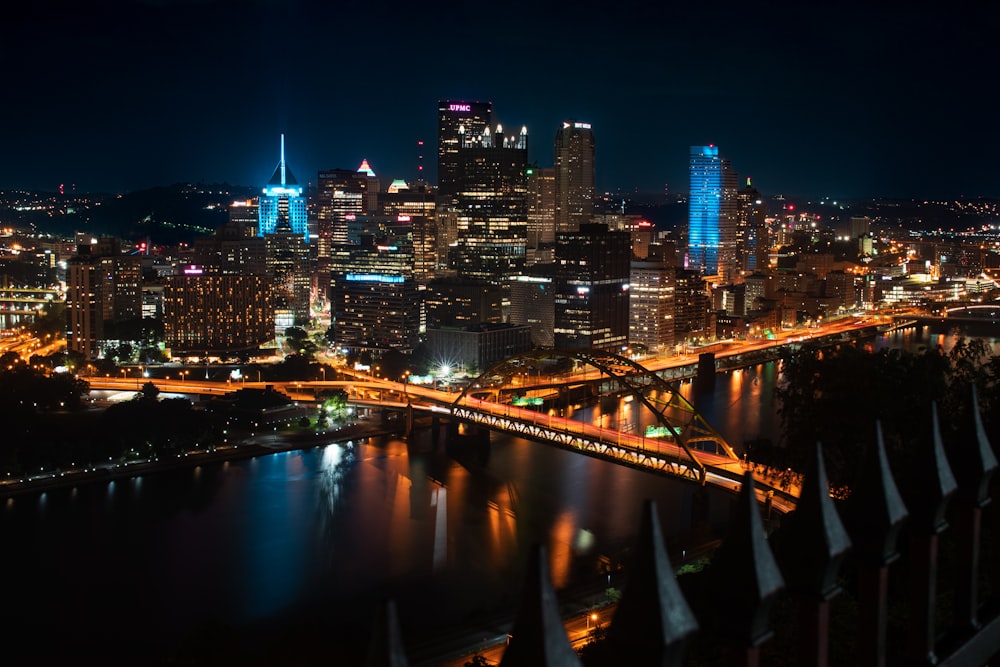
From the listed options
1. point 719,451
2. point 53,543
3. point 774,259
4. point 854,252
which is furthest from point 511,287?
point 854,252

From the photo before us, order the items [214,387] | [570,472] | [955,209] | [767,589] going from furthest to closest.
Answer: [955,209] < [214,387] < [570,472] < [767,589]

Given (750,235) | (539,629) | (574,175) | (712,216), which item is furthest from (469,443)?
(750,235)

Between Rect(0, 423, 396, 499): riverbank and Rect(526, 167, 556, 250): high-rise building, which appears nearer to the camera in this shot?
Result: Rect(0, 423, 396, 499): riverbank

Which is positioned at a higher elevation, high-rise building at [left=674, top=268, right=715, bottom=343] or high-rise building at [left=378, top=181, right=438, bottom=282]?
high-rise building at [left=378, top=181, right=438, bottom=282]

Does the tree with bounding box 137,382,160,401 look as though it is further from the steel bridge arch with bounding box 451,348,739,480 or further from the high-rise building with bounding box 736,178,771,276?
the high-rise building with bounding box 736,178,771,276

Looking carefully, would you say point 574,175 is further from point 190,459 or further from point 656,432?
point 190,459

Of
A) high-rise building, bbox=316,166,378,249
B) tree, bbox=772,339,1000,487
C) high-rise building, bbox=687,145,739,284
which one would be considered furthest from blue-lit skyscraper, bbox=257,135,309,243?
tree, bbox=772,339,1000,487

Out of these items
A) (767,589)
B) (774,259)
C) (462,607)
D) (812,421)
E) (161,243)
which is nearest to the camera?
(767,589)

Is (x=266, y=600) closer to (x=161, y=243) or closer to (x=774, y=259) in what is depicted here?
(x=774, y=259)

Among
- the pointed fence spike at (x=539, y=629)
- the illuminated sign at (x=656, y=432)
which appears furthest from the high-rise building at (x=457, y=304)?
the pointed fence spike at (x=539, y=629)
